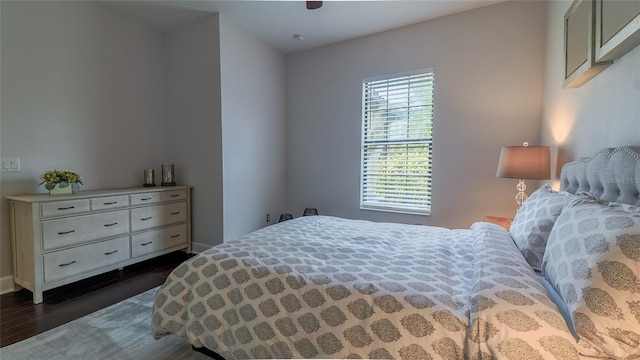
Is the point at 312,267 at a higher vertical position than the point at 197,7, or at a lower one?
lower

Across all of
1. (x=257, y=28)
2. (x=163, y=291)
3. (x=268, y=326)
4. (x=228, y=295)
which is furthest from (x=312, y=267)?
(x=257, y=28)

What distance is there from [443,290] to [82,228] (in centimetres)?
294

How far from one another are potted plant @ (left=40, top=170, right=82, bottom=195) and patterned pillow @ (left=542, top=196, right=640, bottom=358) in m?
3.57

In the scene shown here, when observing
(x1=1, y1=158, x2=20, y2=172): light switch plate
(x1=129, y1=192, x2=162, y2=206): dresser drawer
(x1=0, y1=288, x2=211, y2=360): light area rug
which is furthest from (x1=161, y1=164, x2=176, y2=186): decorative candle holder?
(x1=0, y1=288, x2=211, y2=360): light area rug

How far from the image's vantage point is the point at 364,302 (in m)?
1.15

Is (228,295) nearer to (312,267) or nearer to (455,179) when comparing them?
(312,267)

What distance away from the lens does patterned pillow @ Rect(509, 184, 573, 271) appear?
4.88 feet

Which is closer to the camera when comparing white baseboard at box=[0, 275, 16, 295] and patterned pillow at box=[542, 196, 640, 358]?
patterned pillow at box=[542, 196, 640, 358]

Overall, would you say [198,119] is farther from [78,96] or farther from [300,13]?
[300,13]

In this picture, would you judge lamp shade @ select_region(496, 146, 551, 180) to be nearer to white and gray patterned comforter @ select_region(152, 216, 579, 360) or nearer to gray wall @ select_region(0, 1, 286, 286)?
white and gray patterned comforter @ select_region(152, 216, 579, 360)

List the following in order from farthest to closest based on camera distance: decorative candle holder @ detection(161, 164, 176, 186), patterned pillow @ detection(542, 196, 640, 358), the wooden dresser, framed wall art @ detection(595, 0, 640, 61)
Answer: decorative candle holder @ detection(161, 164, 176, 186) → the wooden dresser → framed wall art @ detection(595, 0, 640, 61) → patterned pillow @ detection(542, 196, 640, 358)

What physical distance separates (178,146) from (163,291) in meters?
2.46

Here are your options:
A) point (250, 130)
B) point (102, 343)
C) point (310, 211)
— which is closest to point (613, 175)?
point (102, 343)

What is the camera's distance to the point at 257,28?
138 inches
